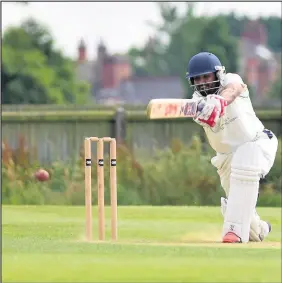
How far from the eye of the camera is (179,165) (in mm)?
18750

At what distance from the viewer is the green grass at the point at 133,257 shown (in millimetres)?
8914

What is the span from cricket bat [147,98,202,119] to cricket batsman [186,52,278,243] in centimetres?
49

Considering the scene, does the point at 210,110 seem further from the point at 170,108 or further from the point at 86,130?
the point at 86,130

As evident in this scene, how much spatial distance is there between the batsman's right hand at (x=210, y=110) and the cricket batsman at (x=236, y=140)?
225 millimetres

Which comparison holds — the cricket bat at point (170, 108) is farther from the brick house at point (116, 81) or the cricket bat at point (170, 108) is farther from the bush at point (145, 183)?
the brick house at point (116, 81)

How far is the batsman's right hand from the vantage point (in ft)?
34.9

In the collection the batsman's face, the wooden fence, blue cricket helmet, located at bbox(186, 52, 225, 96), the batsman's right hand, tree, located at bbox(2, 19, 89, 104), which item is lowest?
the wooden fence

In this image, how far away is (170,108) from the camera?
10289 millimetres

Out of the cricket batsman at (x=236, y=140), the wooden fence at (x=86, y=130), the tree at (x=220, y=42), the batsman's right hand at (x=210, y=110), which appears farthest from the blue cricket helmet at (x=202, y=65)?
the tree at (x=220, y=42)

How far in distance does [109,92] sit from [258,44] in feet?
52.0

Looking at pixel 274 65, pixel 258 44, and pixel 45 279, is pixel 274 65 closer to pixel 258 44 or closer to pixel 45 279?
pixel 258 44

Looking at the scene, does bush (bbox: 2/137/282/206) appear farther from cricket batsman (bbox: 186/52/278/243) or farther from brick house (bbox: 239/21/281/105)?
A: brick house (bbox: 239/21/281/105)

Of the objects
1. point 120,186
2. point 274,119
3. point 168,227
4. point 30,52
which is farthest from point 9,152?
point 30,52

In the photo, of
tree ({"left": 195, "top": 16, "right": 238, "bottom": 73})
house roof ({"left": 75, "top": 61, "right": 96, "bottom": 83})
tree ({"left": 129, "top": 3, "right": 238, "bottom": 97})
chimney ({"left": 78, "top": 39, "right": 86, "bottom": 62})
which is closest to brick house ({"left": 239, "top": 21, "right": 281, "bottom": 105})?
tree ({"left": 129, "top": 3, "right": 238, "bottom": 97})
